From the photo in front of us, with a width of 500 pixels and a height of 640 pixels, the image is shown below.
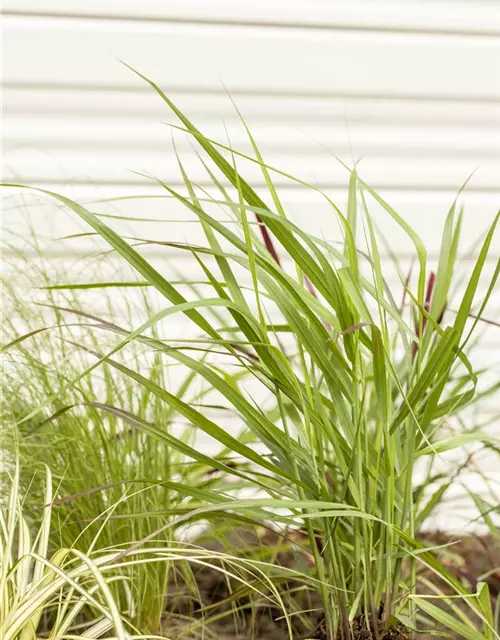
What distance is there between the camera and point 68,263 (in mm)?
1288

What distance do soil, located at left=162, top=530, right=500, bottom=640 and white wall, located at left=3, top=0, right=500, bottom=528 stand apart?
0.54 metres

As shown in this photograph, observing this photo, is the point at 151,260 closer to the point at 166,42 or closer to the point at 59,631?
the point at 166,42

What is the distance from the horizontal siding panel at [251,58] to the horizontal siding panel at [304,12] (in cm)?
2

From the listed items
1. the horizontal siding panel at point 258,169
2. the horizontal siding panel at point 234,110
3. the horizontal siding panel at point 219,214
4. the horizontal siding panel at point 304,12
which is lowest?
the horizontal siding panel at point 219,214

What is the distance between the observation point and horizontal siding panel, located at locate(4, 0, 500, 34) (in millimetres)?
1233

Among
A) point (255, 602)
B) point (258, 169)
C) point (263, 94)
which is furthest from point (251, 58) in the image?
point (255, 602)

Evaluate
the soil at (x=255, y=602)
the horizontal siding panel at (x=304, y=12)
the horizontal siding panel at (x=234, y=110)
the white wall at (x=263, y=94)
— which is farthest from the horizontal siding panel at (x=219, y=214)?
the soil at (x=255, y=602)

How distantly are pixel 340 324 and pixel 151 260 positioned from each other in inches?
27.5

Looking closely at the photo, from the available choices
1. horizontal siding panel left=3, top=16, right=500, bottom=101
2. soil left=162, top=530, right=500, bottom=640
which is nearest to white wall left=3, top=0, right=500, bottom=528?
horizontal siding panel left=3, top=16, right=500, bottom=101

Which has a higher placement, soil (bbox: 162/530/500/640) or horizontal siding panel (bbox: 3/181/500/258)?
horizontal siding panel (bbox: 3/181/500/258)

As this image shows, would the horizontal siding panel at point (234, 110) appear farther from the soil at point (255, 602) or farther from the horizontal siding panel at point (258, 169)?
the soil at point (255, 602)

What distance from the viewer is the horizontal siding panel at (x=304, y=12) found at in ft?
4.05

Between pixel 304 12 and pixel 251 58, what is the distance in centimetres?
12

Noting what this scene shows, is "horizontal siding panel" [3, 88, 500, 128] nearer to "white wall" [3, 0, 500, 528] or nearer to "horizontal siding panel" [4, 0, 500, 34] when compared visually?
"white wall" [3, 0, 500, 528]
